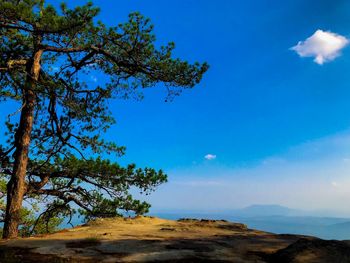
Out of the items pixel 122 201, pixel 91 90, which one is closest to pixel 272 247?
pixel 122 201

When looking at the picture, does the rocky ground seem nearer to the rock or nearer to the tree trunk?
the rock

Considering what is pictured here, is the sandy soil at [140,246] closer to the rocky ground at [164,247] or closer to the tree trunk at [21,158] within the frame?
the rocky ground at [164,247]

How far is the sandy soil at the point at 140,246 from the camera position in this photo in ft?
28.5

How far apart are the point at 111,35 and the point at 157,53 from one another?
234cm

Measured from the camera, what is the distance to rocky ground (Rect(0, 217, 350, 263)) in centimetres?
857

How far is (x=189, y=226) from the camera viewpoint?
549 inches

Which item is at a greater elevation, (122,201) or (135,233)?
(122,201)

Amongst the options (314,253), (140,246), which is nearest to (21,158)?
(140,246)

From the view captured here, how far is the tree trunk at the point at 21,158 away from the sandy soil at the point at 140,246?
16.2ft

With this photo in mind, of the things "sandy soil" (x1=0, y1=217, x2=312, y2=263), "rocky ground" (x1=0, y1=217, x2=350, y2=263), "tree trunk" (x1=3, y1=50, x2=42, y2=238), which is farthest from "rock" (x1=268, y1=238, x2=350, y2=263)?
"tree trunk" (x1=3, y1=50, x2=42, y2=238)

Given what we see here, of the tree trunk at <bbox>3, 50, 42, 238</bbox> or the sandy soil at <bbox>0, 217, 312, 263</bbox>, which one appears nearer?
the sandy soil at <bbox>0, 217, 312, 263</bbox>

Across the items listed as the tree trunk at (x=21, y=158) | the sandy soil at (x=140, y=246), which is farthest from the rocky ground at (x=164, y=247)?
the tree trunk at (x=21, y=158)

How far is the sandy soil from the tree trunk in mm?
4929

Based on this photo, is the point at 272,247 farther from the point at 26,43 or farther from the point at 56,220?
the point at 56,220
